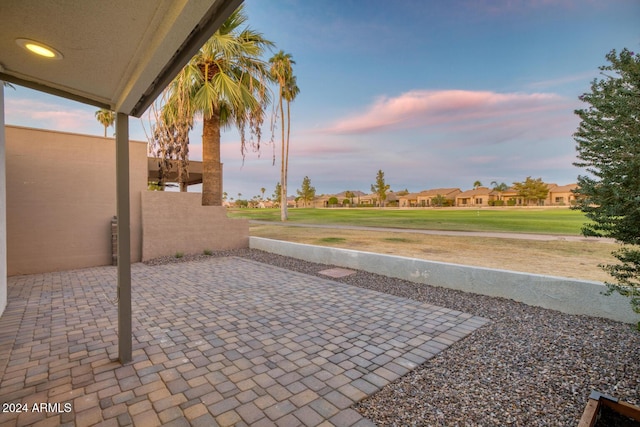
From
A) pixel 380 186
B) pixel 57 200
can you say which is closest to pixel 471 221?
pixel 57 200

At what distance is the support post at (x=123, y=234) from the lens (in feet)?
8.89

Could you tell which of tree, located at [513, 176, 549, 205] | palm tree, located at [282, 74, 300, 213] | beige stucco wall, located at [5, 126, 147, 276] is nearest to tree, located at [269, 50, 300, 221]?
palm tree, located at [282, 74, 300, 213]

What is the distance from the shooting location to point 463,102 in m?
15.4

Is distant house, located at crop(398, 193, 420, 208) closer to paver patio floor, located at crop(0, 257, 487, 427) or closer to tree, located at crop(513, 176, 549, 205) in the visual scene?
tree, located at crop(513, 176, 549, 205)

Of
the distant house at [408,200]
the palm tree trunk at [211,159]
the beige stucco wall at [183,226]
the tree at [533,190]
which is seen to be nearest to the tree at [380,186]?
the distant house at [408,200]

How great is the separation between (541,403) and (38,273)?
9.72m

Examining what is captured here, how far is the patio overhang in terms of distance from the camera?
148 cm

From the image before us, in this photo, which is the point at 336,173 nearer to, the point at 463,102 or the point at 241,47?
the point at 463,102

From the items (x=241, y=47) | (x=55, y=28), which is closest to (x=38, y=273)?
(x=55, y=28)

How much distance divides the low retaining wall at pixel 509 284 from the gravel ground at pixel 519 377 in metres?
0.21

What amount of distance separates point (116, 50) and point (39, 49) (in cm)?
49

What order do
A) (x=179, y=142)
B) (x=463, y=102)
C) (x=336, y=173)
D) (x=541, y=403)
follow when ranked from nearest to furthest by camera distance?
(x=541, y=403)
(x=179, y=142)
(x=463, y=102)
(x=336, y=173)

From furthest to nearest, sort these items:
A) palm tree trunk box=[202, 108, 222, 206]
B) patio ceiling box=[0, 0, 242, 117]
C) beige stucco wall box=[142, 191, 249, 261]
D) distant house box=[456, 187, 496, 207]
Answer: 1. distant house box=[456, 187, 496, 207]
2. palm tree trunk box=[202, 108, 222, 206]
3. beige stucco wall box=[142, 191, 249, 261]
4. patio ceiling box=[0, 0, 242, 117]

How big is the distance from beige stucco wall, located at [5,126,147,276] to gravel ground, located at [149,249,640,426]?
27.4 ft
